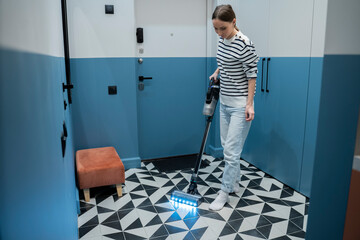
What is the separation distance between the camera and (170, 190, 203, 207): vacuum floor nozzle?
2480mm

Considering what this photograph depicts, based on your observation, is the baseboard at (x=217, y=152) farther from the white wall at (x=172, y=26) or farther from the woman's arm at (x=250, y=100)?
the woman's arm at (x=250, y=100)

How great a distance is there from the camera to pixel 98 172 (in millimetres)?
2512

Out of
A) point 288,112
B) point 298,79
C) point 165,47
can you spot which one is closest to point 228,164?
point 288,112

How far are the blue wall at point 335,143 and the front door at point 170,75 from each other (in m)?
2.57

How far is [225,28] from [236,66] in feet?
0.95

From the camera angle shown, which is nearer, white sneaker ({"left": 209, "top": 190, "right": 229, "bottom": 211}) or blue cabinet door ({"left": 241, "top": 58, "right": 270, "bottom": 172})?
white sneaker ({"left": 209, "top": 190, "right": 229, "bottom": 211})

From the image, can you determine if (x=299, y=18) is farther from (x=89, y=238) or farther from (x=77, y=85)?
(x=89, y=238)

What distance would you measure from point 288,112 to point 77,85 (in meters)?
2.07

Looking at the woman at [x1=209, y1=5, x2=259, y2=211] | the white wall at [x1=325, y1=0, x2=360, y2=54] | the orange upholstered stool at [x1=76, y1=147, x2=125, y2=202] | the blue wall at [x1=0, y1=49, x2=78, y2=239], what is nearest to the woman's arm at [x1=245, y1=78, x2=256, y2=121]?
the woman at [x1=209, y1=5, x2=259, y2=211]

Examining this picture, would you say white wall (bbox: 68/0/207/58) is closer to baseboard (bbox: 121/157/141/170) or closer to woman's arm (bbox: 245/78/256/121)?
baseboard (bbox: 121/157/141/170)

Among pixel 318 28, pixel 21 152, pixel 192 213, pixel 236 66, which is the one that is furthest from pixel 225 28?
pixel 21 152

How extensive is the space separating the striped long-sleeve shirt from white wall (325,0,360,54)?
125 centimetres

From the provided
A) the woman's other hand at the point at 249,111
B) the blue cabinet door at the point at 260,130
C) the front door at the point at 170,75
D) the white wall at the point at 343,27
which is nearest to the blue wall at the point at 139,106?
the front door at the point at 170,75

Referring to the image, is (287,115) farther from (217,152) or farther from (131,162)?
(131,162)
